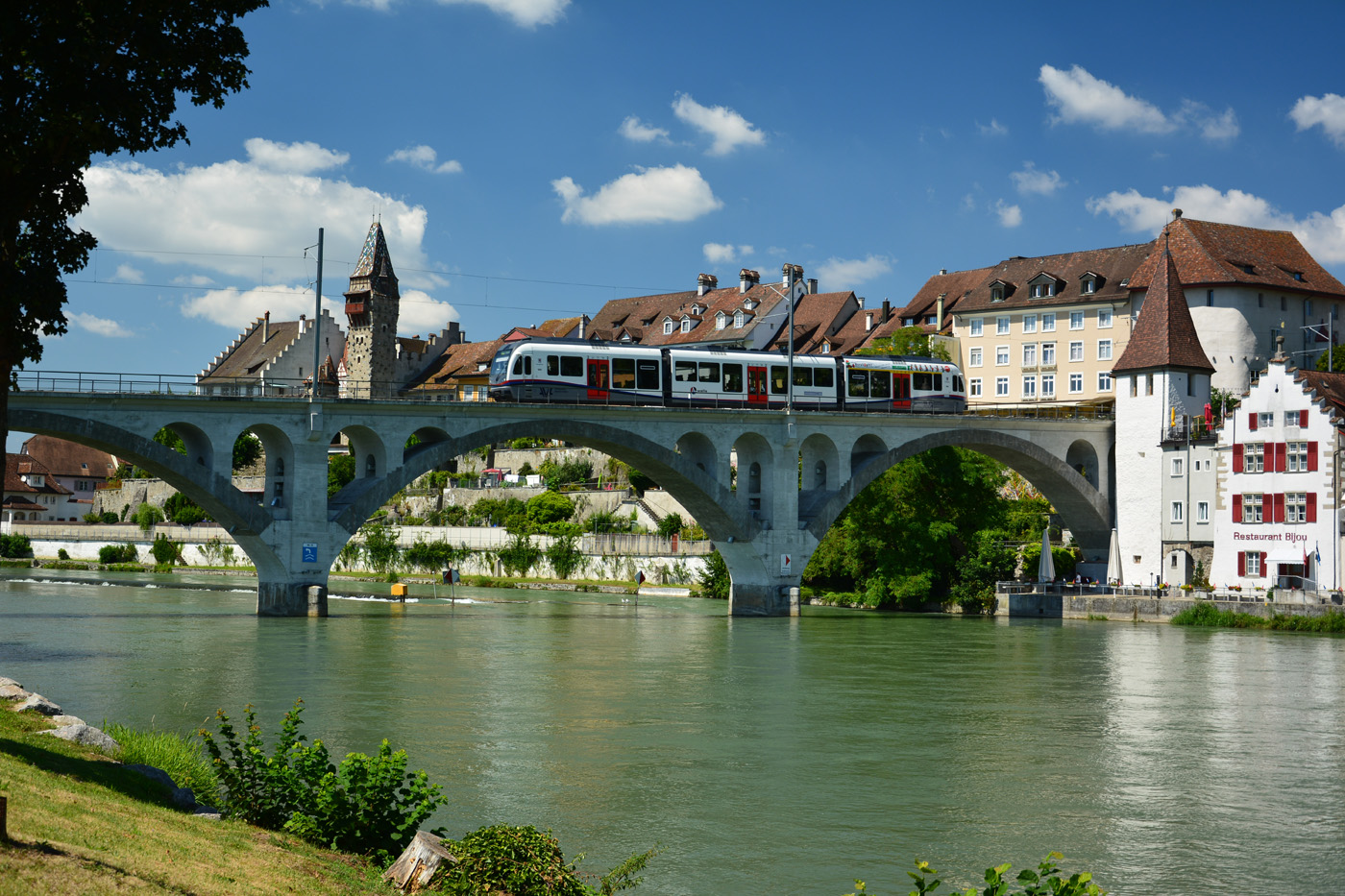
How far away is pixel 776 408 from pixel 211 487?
2335 centimetres

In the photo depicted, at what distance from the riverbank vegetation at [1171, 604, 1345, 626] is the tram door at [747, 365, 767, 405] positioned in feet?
60.4

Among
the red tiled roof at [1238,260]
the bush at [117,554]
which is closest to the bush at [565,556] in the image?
the bush at [117,554]

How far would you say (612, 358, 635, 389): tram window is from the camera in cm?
5191

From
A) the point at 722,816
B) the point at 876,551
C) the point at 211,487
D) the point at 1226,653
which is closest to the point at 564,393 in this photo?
the point at 211,487

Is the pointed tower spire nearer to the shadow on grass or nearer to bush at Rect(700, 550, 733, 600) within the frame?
bush at Rect(700, 550, 733, 600)

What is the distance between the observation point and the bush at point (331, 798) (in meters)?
12.2

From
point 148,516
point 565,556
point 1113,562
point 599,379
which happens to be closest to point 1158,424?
point 1113,562

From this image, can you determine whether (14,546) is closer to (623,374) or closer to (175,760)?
(623,374)

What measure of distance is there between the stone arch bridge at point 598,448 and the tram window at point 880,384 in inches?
46.6

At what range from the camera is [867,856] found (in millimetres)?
15211

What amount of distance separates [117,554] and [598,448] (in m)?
52.1

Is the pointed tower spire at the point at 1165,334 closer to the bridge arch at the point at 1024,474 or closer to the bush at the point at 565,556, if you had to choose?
the bridge arch at the point at 1024,474

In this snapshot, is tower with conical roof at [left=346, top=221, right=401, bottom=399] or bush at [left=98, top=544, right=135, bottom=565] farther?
tower with conical roof at [left=346, top=221, right=401, bottom=399]

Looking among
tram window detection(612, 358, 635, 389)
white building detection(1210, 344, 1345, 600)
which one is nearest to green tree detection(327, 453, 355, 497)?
tram window detection(612, 358, 635, 389)
